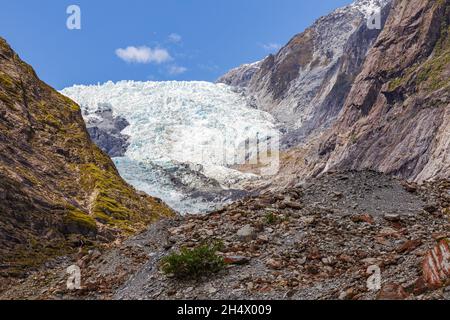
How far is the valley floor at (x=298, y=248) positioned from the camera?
45.6 ft

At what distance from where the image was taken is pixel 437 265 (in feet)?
40.4

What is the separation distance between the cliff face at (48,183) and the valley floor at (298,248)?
5.47 meters

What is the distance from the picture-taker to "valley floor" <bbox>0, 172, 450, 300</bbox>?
13906 mm

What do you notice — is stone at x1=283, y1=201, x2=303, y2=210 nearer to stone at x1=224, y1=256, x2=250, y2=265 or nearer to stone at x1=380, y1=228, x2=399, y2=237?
stone at x1=380, y1=228, x2=399, y2=237

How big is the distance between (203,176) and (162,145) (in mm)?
28583

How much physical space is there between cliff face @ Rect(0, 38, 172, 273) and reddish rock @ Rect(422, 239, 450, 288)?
1886cm

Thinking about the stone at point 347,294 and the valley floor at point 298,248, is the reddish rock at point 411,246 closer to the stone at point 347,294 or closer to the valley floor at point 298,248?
the valley floor at point 298,248

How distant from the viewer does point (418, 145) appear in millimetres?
87562

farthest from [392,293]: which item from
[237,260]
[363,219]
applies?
[363,219]

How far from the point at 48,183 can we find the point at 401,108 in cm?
8020

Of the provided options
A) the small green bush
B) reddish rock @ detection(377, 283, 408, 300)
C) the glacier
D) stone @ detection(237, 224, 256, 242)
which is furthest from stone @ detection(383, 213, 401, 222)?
the glacier

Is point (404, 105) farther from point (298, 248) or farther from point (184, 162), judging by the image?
point (298, 248)
